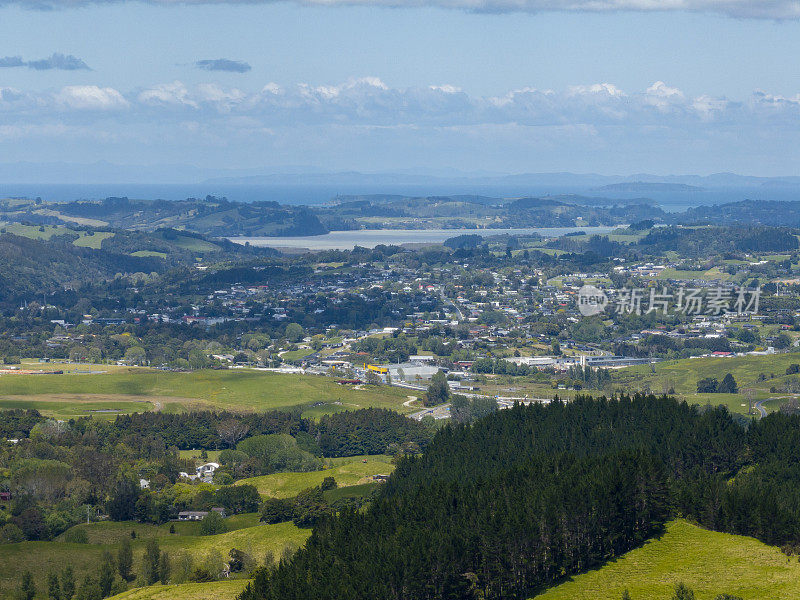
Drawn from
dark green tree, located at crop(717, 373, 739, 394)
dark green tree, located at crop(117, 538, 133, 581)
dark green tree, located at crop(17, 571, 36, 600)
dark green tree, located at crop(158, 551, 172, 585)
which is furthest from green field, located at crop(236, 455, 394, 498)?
dark green tree, located at crop(717, 373, 739, 394)

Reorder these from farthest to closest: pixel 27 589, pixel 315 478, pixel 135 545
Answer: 1. pixel 315 478
2. pixel 135 545
3. pixel 27 589

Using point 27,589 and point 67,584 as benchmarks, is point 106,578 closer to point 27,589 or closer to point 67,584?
point 67,584

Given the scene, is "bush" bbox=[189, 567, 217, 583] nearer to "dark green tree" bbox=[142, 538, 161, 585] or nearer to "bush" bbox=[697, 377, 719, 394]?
"dark green tree" bbox=[142, 538, 161, 585]

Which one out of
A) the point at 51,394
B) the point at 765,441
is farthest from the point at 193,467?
the point at 765,441

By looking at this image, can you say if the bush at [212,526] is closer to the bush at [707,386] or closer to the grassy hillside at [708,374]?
the grassy hillside at [708,374]

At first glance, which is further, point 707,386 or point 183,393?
point 183,393

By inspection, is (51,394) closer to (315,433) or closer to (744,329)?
(315,433)

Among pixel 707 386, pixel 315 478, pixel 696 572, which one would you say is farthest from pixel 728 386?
pixel 696 572
